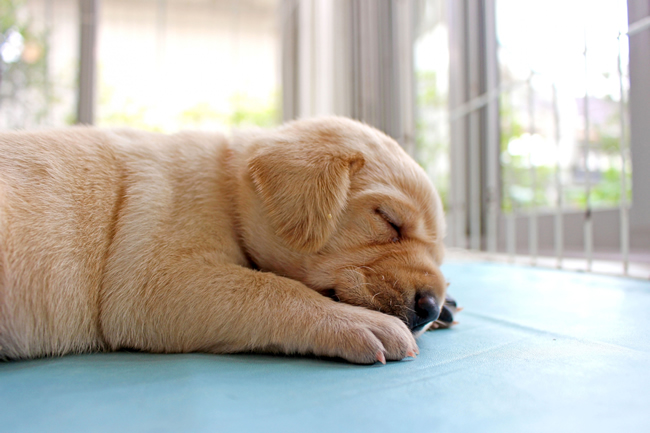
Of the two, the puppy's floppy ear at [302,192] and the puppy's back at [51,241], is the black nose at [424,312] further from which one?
the puppy's back at [51,241]

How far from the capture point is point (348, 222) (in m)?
1.78

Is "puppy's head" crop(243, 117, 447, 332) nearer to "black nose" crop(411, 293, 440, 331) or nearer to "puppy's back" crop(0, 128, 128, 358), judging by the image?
"black nose" crop(411, 293, 440, 331)

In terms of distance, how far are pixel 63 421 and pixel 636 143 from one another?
395cm

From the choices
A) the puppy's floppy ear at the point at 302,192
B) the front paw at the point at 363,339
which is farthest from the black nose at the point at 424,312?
the puppy's floppy ear at the point at 302,192

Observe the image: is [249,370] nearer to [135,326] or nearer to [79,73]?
[135,326]

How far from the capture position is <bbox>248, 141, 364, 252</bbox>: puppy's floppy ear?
5.55 feet

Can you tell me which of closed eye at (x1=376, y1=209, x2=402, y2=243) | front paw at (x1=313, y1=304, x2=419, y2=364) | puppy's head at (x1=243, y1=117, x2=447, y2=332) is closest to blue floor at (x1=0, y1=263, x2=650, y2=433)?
front paw at (x1=313, y1=304, x2=419, y2=364)

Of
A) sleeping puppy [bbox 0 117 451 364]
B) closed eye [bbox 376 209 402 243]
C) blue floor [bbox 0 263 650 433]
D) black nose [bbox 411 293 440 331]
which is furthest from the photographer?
closed eye [bbox 376 209 402 243]

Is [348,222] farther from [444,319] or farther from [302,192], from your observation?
[444,319]

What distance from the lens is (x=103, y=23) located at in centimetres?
951

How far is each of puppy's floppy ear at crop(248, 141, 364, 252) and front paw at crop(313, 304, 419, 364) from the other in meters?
0.35

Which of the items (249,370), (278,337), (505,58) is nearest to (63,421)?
(249,370)

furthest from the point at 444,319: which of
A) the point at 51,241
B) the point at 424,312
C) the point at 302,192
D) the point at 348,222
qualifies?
the point at 51,241

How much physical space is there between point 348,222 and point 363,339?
0.53m
